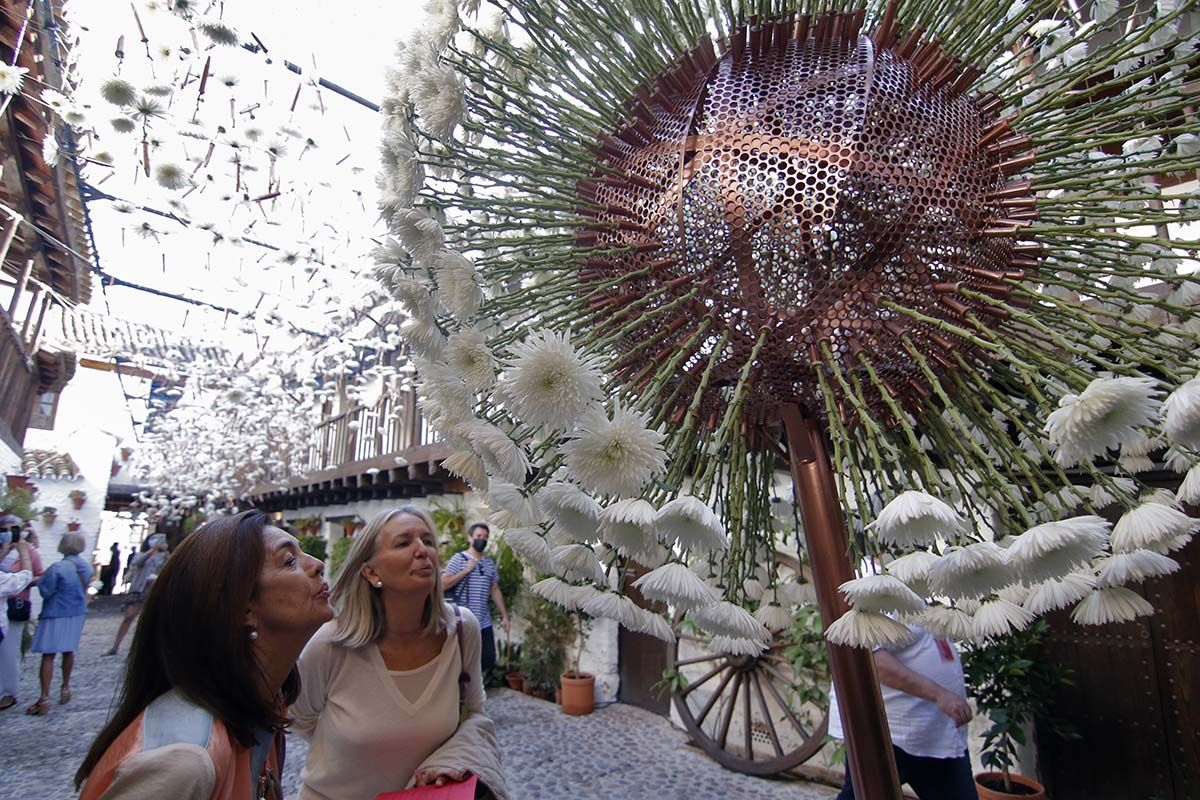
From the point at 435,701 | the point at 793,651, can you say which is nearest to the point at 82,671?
the point at 793,651

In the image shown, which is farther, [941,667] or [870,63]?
[941,667]

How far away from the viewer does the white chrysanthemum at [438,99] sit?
679mm

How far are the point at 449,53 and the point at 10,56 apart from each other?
5638 millimetres

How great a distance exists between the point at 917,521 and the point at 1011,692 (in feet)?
12.0

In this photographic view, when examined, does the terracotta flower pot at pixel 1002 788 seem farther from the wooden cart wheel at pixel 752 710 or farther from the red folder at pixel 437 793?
the red folder at pixel 437 793

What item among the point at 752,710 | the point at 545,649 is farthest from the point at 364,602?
the point at 545,649

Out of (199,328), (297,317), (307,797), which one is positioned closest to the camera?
(307,797)

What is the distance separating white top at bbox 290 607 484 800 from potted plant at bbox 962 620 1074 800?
108 inches

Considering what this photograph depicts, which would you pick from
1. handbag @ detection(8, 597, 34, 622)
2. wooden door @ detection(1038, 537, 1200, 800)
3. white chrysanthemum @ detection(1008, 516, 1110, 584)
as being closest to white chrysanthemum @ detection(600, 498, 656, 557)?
white chrysanthemum @ detection(1008, 516, 1110, 584)

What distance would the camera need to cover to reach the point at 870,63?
0.62 metres

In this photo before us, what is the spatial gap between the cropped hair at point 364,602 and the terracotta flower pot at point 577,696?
16.0 feet

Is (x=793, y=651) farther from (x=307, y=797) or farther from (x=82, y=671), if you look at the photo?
(x=82, y=671)

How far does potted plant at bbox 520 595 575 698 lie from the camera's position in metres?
6.72

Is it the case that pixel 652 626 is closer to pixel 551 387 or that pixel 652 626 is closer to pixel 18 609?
pixel 551 387
